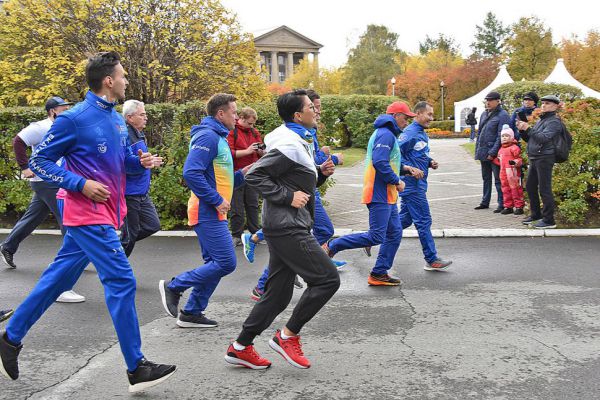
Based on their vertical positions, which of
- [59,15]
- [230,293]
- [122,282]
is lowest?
[230,293]

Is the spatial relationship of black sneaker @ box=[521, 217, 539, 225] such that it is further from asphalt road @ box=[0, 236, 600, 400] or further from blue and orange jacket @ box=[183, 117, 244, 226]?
blue and orange jacket @ box=[183, 117, 244, 226]

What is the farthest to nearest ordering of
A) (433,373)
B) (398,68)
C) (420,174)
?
1. (398,68)
2. (420,174)
3. (433,373)

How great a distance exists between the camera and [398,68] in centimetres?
6656

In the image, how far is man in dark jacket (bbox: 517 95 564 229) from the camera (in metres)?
9.35

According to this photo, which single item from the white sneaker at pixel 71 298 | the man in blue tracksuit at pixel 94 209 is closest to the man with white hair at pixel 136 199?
the white sneaker at pixel 71 298

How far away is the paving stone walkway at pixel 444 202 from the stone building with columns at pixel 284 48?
88681mm

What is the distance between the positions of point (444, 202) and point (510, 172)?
5.63ft

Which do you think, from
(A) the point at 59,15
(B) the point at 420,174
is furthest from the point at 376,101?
(B) the point at 420,174

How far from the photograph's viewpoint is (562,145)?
9.29 m

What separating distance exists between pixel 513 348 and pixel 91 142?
3247mm

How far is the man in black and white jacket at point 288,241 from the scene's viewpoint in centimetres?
428

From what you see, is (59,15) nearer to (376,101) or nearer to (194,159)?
(194,159)

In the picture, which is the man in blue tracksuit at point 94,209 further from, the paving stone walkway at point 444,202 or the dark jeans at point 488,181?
the dark jeans at point 488,181

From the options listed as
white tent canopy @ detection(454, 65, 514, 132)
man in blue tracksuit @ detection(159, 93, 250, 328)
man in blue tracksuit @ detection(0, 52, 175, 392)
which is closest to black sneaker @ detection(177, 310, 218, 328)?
man in blue tracksuit @ detection(159, 93, 250, 328)
